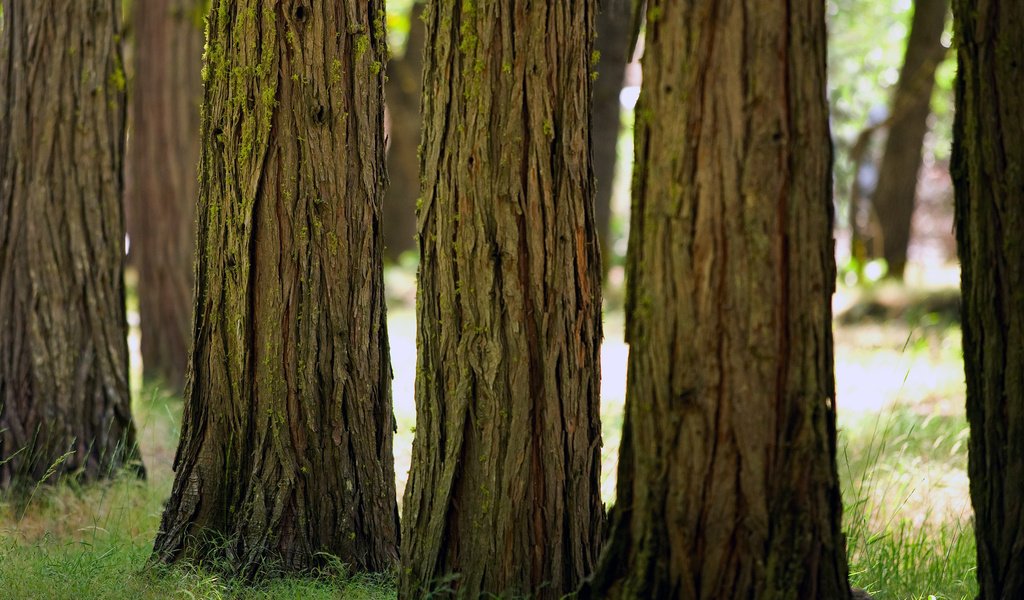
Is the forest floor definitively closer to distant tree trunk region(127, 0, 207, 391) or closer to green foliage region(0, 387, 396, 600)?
green foliage region(0, 387, 396, 600)

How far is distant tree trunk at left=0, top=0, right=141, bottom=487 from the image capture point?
5.89 metres

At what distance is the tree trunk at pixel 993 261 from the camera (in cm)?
332

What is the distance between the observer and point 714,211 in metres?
2.97

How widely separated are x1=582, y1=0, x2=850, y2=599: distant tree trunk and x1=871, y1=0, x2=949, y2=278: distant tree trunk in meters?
11.3

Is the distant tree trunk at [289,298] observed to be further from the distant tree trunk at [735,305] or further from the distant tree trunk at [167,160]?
the distant tree trunk at [167,160]

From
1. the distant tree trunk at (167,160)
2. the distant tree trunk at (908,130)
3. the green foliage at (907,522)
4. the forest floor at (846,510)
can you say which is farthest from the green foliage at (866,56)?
the distant tree trunk at (167,160)

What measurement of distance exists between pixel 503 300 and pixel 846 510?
2382mm

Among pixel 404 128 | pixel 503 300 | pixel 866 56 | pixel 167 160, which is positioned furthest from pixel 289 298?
pixel 866 56

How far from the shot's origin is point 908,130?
1412 cm

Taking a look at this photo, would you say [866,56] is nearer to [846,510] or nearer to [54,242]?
[846,510]

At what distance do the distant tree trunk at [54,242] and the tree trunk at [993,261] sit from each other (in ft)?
14.3

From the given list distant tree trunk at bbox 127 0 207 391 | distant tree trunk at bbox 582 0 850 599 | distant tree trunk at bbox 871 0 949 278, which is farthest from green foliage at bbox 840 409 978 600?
distant tree trunk at bbox 871 0 949 278

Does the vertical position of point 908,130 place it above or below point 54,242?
above

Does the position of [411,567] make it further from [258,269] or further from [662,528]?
[258,269]
